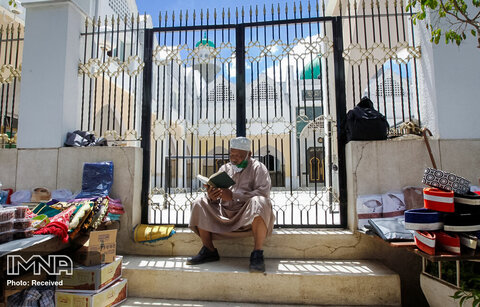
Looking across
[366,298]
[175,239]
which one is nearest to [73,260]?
[175,239]

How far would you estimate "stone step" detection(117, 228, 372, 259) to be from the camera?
3.49 metres

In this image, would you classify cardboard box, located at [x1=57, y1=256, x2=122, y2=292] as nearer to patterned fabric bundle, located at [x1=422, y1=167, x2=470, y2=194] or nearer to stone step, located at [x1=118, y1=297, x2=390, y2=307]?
stone step, located at [x1=118, y1=297, x2=390, y2=307]

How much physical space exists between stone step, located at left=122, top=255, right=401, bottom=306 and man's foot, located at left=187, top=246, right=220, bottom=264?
0.09m

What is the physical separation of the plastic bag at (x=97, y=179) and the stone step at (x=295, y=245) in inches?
41.6

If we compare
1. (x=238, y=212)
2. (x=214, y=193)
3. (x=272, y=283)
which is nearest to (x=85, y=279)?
(x=214, y=193)

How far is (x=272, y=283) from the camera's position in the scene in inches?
114

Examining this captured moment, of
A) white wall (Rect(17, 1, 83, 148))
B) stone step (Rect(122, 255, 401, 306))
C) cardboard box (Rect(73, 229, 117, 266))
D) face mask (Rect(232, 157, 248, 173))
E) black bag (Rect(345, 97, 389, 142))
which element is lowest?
stone step (Rect(122, 255, 401, 306))

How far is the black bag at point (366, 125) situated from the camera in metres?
3.67

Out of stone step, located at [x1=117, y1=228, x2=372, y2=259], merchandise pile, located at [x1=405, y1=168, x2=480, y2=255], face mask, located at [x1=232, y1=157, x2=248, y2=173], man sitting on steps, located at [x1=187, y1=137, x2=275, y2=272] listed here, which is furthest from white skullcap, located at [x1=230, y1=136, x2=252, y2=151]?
merchandise pile, located at [x1=405, y1=168, x2=480, y2=255]

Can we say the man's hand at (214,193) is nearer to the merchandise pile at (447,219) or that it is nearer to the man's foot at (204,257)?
the man's foot at (204,257)

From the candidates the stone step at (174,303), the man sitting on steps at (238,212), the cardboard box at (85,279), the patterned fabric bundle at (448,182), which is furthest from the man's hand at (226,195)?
the patterned fabric bundle at (448,182)

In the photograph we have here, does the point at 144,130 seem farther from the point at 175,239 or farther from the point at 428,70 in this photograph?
the point at 428,70

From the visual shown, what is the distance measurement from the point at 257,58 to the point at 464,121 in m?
2.74

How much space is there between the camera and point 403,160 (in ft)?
11.9
